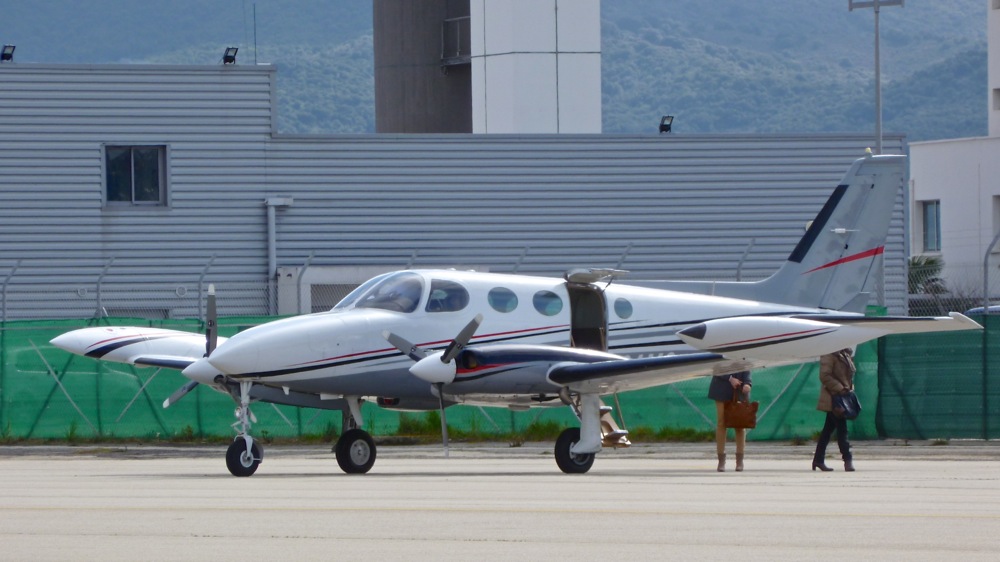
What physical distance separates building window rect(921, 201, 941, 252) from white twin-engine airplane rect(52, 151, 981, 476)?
56.0m

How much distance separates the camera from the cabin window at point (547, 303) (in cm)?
2011

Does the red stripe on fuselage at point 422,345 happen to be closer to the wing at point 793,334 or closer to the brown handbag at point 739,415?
the brown handbag at point 739,415

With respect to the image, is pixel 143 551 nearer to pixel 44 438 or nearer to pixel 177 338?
pixel 177 338

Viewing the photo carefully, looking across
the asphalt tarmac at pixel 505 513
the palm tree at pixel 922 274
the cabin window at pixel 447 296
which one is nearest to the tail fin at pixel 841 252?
the asphalt tarmac at pixel 505 513

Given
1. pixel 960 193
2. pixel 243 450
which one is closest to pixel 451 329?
pixel 243 450

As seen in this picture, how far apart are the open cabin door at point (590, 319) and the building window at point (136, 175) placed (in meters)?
18.9

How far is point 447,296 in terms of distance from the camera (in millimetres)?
19703

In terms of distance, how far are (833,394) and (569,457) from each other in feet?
11.5

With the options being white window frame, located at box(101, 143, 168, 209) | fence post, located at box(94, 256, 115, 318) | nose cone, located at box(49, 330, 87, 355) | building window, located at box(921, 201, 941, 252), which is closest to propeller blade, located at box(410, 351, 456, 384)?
nose cone, located at box(49, 330, 87, 355)

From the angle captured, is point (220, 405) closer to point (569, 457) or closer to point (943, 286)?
point (569, 457)

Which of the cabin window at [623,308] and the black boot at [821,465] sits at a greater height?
the cabin window at [623,308]

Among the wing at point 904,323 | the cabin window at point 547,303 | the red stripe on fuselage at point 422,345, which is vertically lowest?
the red stripe on fuselage at point 422,345

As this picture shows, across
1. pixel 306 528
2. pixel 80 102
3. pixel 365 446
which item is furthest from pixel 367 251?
pixel 306 528

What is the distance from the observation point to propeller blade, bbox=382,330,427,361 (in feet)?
62.5
